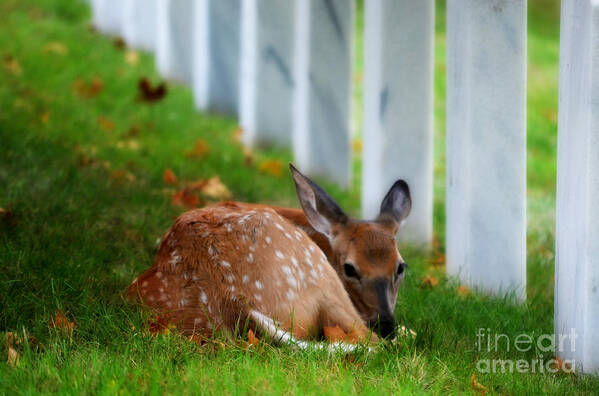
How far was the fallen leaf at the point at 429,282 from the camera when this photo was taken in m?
5.71

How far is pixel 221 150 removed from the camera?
9.37m

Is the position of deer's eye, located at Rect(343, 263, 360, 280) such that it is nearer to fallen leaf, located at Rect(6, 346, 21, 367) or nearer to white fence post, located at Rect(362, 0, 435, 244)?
fallen leaf, located at Rect(6, 346, 21, 367)

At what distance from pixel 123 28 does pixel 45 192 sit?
10369 millimetres

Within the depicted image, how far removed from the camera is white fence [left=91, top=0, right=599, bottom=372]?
4.58 metres

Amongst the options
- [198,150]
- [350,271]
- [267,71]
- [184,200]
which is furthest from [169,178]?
[267,71]

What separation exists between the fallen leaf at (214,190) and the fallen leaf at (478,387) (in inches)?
136

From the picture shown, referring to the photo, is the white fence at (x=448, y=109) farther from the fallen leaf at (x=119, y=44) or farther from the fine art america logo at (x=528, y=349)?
the fallen leaf at (x=119, y=44)

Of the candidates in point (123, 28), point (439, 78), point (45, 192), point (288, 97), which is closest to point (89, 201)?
point (45, 192)

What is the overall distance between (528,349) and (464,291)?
3.25ft

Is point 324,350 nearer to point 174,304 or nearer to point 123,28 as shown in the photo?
point 174,304

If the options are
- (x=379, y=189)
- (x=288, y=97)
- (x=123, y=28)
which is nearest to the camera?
(x=379, y=189)

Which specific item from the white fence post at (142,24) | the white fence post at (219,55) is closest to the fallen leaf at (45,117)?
the white fence post at (219,55)

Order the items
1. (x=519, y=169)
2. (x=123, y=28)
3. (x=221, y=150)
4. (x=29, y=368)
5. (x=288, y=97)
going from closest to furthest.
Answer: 1. (x=29, y=368)
2. (x=519, y=169)
3. (x=221, y=150)
4. (x=288, y=97)
5. (x=123, y=28)

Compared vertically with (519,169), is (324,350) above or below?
below
